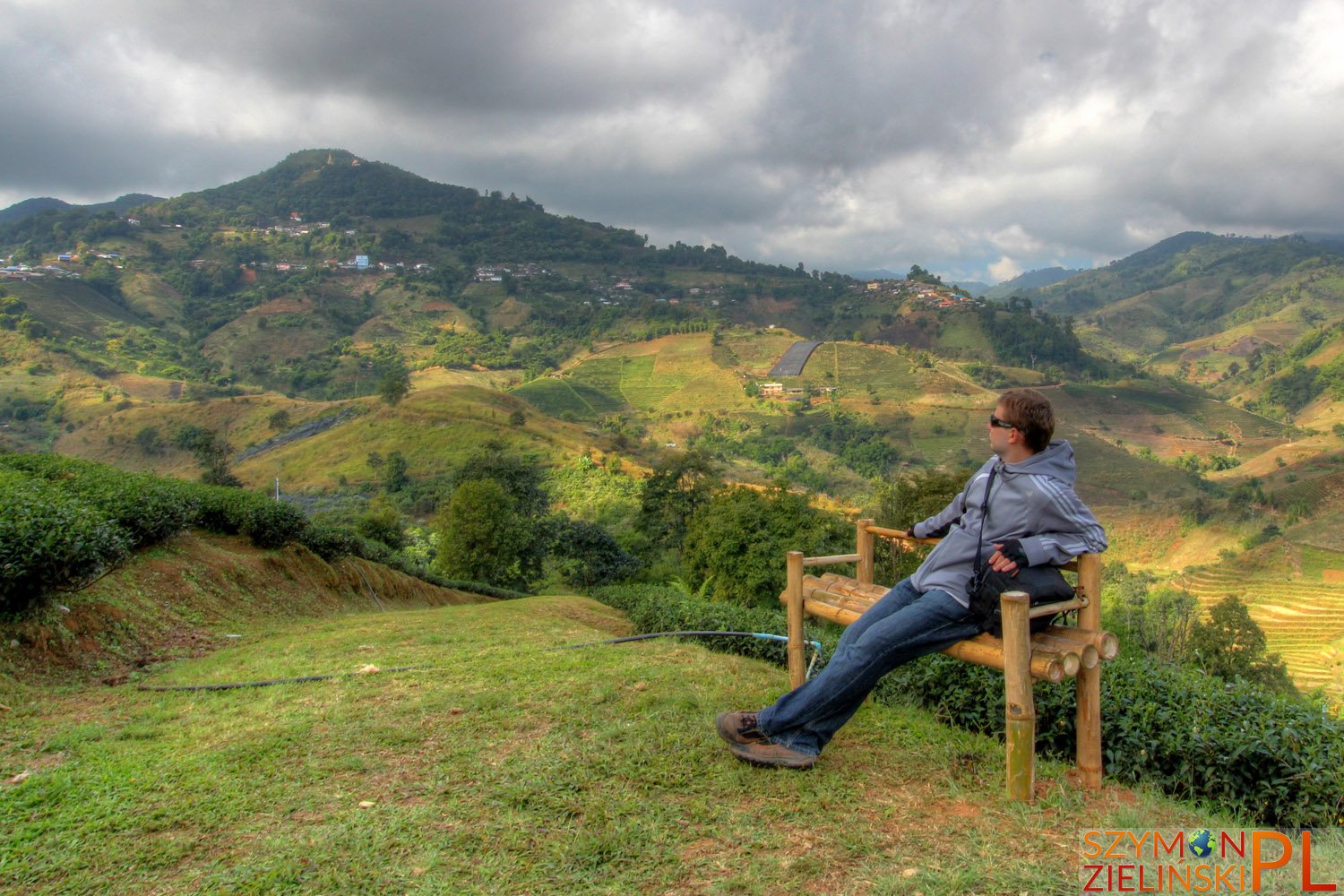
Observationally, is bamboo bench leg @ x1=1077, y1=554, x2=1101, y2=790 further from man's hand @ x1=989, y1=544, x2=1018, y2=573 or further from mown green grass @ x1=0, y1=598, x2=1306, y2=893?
man's hand @ x1=989, y1=544, x2=1018, y2=573

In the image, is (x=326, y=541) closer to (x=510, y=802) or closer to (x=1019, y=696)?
(x=510, y=802)

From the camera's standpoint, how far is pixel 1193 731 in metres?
3.67

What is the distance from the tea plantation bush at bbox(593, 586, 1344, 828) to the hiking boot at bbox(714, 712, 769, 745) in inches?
62.1

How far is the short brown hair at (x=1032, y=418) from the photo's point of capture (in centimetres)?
348

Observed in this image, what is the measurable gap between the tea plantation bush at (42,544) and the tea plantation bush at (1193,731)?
6732mm

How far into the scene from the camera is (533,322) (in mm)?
156375

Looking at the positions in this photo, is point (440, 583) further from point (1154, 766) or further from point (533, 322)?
point (533, 322)

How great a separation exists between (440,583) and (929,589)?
2220 centimetres

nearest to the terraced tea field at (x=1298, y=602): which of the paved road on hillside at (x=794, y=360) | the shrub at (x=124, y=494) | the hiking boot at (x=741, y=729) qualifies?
the hiking boot at (x=741, y=729)

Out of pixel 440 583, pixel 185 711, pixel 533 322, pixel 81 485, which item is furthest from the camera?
pixel 533 322

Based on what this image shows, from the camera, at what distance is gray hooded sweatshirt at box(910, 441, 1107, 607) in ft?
11.0

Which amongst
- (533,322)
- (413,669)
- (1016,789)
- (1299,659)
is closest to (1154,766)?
(1016,789)

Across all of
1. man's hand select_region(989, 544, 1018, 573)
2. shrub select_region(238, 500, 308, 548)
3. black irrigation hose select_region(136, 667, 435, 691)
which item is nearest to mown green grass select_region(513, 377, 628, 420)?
shrub select_region(238, 500, 308, 548)

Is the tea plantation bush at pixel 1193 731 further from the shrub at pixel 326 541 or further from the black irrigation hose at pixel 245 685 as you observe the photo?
the shrub at pixel 326 541
